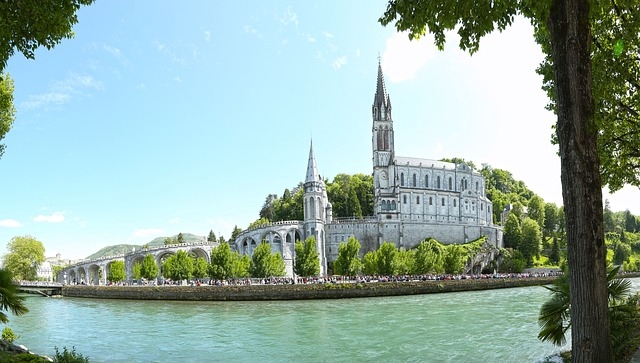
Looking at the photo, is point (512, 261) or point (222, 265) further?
point (512, 261)

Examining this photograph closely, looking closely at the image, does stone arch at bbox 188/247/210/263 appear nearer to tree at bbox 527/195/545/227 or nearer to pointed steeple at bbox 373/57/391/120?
pointed steeple at bbox 373/57/391/120

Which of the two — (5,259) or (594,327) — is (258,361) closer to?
(594,327)

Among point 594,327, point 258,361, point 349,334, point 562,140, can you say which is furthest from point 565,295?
point 349,334

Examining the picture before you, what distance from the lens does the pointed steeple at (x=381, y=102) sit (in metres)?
82.2

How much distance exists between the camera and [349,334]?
19859 millimetres

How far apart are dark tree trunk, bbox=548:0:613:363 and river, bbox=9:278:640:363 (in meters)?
8.18

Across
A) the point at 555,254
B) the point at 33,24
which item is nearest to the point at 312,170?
the point at 555,254

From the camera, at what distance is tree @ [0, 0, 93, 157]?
25.1 ft

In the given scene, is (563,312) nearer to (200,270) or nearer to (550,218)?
(200,270)

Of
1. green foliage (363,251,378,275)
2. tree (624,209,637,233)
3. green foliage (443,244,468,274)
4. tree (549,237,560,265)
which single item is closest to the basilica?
tree (549,237,560,265)

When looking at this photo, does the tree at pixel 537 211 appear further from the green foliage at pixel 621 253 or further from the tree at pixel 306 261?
the tree at pixel 306 261

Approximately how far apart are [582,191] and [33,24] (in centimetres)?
842

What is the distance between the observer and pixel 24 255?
7094cm

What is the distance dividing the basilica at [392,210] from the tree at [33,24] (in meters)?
60.6
